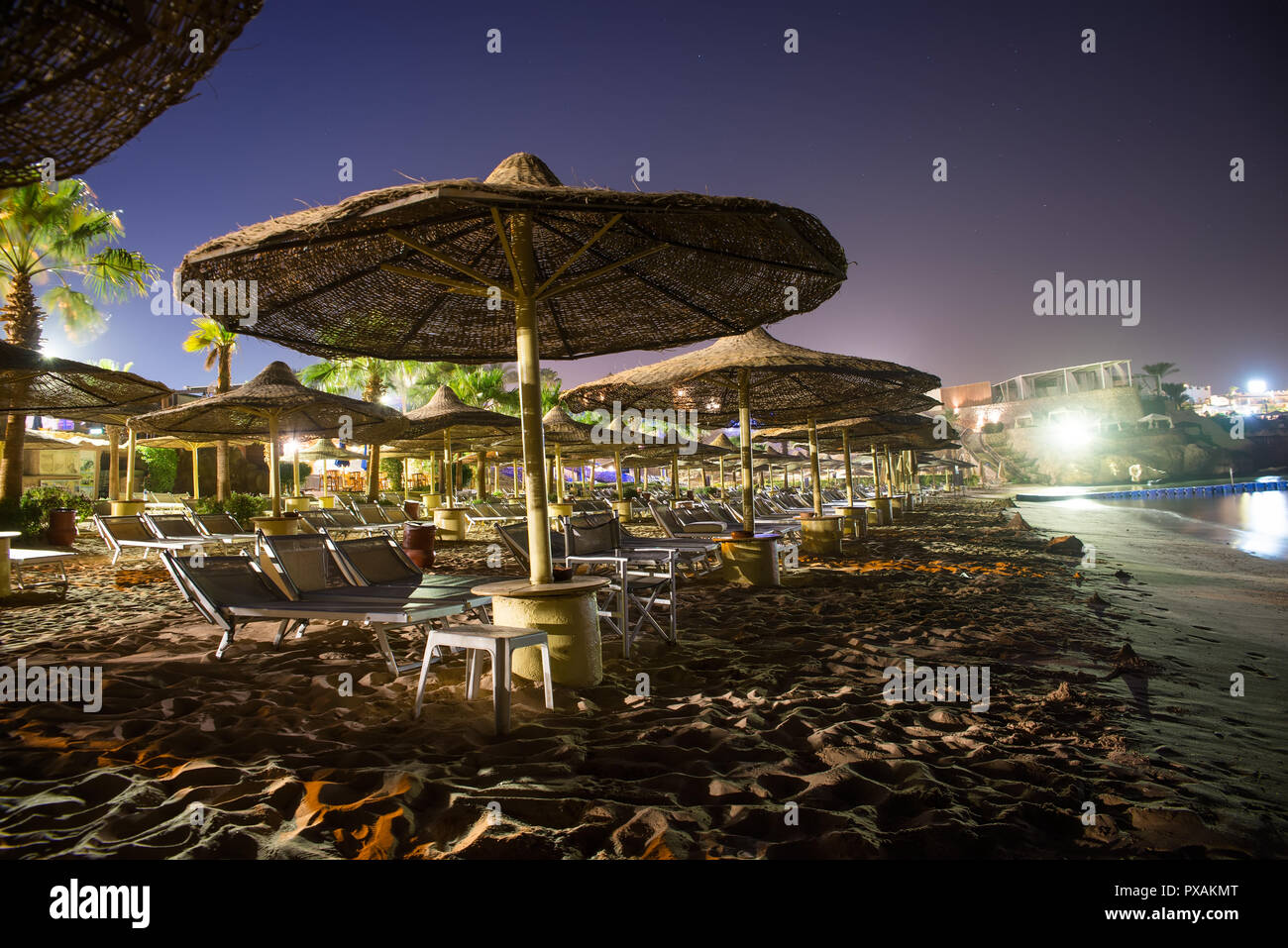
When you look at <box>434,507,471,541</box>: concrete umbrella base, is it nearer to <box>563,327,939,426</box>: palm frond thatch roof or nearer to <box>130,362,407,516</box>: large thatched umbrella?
<box>130,362,407,516</box>: large thatched umbrella

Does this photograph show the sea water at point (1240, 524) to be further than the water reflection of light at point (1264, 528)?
Yes

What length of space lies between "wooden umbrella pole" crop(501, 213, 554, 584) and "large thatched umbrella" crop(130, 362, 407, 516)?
724 centimetres

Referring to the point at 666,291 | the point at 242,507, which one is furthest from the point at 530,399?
the point at 242,507

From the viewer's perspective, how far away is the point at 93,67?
1.56 metres

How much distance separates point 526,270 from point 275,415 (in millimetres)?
8704

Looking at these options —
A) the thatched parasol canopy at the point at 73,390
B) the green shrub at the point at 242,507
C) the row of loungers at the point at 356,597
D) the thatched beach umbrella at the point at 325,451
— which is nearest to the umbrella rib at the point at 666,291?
the row of loungers at the point at 356,597

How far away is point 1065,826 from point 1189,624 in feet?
16.5

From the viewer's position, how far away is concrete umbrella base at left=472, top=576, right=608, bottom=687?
3508 mm

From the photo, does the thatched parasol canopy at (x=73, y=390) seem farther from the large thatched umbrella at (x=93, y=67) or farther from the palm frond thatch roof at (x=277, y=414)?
the large thatched umbrella at (x=93, y=67)

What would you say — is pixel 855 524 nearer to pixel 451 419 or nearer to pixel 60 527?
pixel 451 419

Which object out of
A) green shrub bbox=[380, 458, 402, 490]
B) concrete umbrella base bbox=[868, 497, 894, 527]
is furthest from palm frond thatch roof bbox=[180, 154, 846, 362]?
green shrub bbox=[380, 458, 402, 490]

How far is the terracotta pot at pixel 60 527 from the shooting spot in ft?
38.3

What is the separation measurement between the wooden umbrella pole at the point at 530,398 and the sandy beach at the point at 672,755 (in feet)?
2.67

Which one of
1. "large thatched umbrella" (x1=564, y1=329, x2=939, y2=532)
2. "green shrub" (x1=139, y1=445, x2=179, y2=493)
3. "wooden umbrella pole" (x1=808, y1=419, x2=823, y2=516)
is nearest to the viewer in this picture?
"large thatched umbrella" (x1=564, y1=329, x2=939, y2=532)
